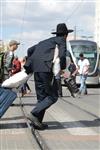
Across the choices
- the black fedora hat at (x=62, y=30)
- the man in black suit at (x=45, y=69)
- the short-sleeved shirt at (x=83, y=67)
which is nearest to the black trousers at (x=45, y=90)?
the man in black suit at (x=45, y=69)

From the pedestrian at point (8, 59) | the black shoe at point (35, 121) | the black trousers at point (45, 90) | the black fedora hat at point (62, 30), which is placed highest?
the black fedora hat at point (62, 30)

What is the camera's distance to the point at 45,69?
37.2 ft

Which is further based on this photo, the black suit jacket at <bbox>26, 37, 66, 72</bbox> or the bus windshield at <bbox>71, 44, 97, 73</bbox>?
the bus windshield at <bbox>71, 44, 97, 73</bbox>

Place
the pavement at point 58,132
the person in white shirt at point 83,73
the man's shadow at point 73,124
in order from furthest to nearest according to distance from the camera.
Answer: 1. the person in white shirt at point 83,73
2. the man's shadow at point 73,124
3. the pavement at point 58,132

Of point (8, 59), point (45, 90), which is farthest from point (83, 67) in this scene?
point (45, 90)

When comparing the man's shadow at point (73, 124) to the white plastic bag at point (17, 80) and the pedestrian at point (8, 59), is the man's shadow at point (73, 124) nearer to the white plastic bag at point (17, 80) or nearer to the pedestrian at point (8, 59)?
the white plastic bag at point (17, 80)

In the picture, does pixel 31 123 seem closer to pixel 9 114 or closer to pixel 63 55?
pixel 63 55

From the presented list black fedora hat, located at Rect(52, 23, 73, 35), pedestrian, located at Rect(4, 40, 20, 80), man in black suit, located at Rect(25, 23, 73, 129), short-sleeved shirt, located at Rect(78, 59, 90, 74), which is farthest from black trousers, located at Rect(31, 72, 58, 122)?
short-sleeved shirt, located at Rect(78, 59, 90, 74)

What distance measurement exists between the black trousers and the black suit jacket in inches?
5.6

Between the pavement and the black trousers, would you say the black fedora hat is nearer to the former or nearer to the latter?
the black trousers

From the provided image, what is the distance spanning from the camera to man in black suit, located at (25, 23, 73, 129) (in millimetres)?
11336

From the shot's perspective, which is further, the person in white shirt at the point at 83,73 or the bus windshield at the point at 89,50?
the bus windshield at the point at 89,50

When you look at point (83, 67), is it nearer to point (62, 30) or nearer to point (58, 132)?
point (62, 30)

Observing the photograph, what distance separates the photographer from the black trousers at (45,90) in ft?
37.5
